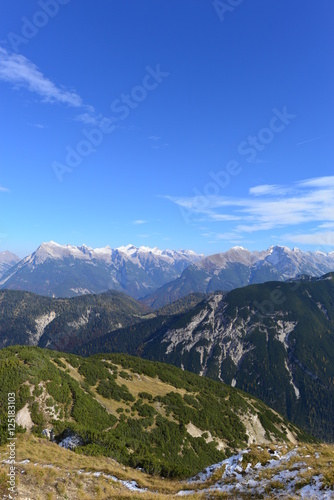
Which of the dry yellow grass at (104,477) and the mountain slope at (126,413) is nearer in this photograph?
the dry yellow grass at (104,477)

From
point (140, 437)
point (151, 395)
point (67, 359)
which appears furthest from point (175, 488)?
point (67, 359)

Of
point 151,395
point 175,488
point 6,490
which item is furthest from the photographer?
point 151,395

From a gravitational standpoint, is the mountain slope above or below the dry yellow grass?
below

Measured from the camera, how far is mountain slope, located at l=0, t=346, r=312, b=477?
44756mm

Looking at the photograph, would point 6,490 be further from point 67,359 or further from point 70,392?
point 67,359

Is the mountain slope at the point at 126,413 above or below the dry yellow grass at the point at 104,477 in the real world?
below

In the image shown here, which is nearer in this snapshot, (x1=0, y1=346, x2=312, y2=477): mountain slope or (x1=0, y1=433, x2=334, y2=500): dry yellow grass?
(x1=0, y1=433, x2=334, y2=500): dry yellow grass

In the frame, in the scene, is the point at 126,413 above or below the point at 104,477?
below

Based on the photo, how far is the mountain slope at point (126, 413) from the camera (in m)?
44.8

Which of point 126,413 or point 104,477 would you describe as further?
point 126,413

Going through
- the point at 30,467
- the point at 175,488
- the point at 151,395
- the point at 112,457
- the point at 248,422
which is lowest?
the point at 248,422

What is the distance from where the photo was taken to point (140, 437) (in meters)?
61.0

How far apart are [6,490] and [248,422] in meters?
102

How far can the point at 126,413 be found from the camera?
68.6 metres
